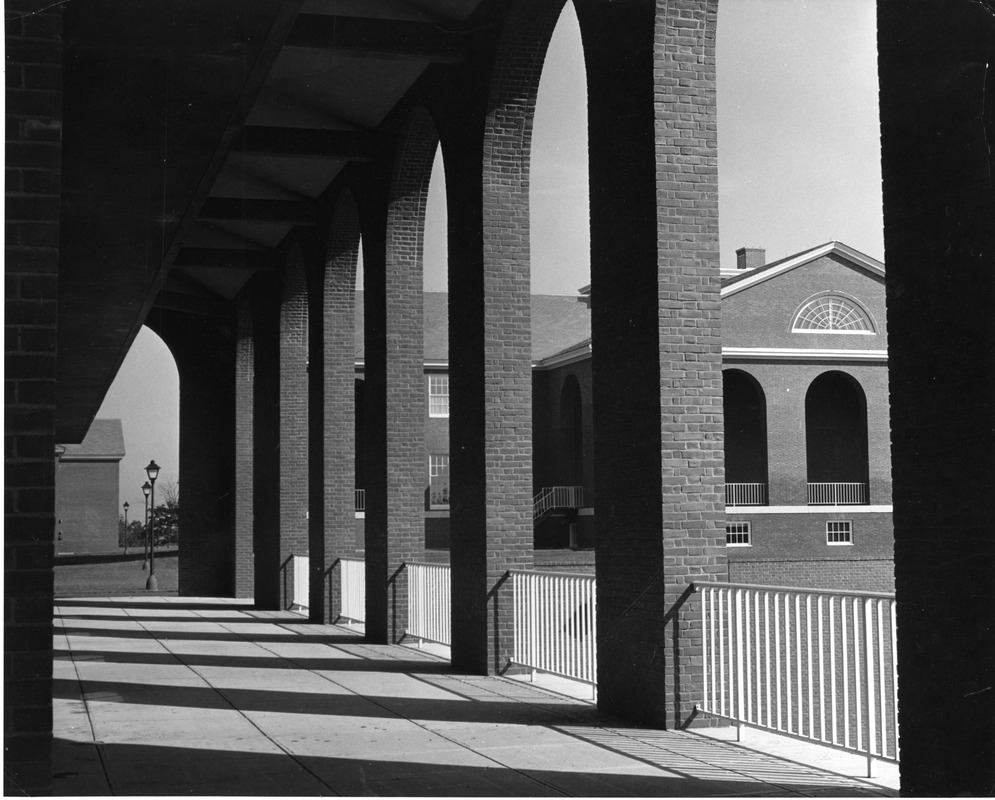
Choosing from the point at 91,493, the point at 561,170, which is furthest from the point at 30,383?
the point at 91,493

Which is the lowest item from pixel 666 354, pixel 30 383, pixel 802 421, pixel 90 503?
pixel 90 503

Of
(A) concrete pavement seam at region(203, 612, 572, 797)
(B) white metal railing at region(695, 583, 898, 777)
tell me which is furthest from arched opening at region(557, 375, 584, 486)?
(B) white metal railing at region(695, 583, 898, 777)

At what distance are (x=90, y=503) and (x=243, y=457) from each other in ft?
A: 80.3

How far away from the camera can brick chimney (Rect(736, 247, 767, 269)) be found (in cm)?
4475

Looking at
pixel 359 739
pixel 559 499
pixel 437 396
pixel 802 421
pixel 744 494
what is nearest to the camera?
pixel 359 739

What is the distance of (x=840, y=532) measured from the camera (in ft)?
124

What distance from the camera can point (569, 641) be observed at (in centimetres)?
1033

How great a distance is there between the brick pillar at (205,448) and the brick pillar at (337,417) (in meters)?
9.07

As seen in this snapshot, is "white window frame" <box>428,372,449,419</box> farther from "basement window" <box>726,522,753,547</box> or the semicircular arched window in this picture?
the semicircular arched window

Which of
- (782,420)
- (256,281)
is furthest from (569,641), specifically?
(782,420)

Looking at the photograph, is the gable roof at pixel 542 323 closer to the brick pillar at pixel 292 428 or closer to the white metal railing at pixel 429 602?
the brick pillar at pixel 292 428

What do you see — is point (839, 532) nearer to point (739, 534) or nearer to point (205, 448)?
point (739, 534)

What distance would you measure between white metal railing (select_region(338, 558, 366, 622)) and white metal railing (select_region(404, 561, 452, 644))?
2.36 metres

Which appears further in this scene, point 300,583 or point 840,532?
point 840,532
